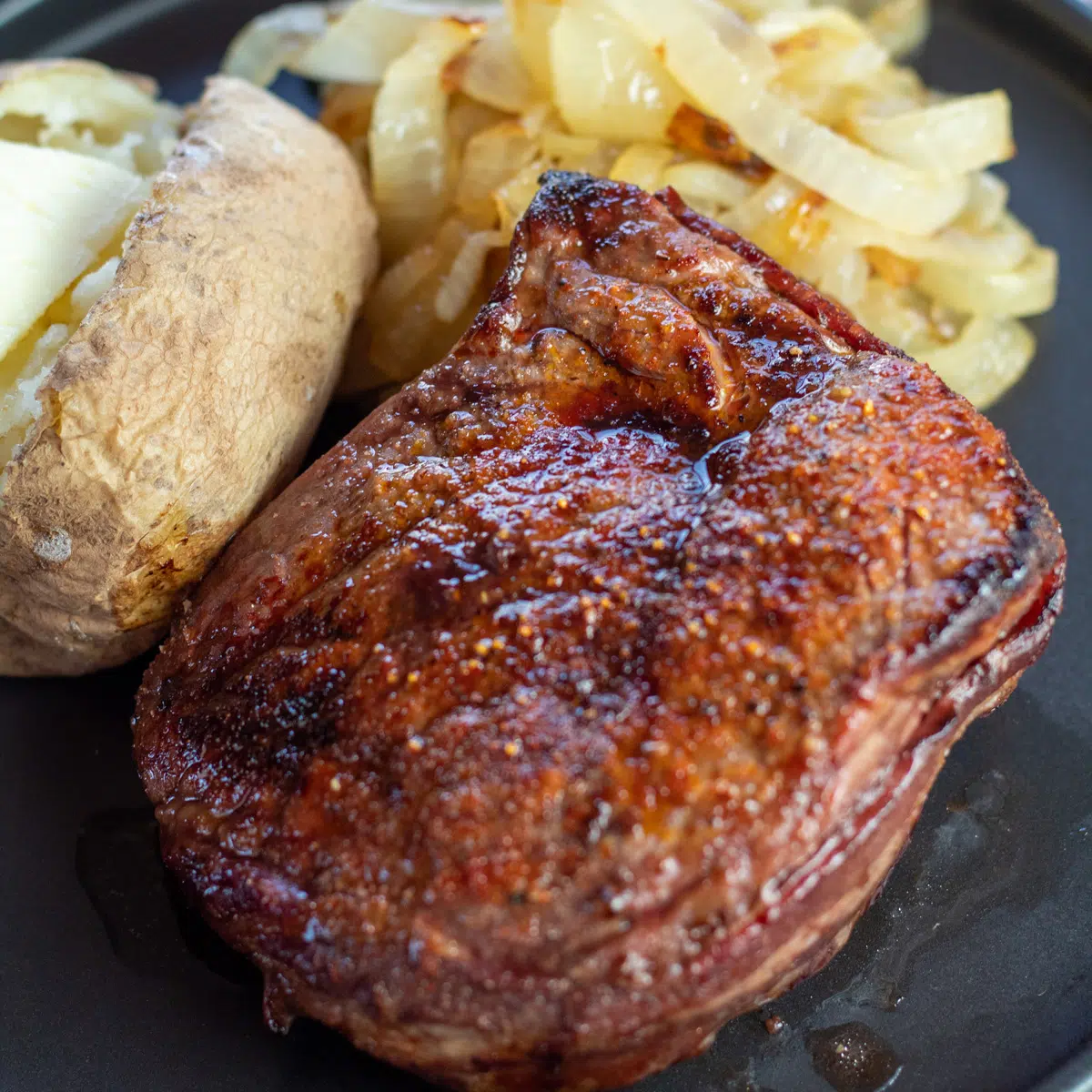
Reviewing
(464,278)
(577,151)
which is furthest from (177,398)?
(577,151)

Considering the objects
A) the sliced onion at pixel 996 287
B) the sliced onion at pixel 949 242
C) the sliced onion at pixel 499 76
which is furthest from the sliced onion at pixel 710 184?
the sliced onion at pixel 996 287

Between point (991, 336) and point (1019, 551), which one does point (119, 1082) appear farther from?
point (991, 336)

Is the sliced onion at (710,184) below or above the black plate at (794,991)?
above

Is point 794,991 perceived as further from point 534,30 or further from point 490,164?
point 534,30

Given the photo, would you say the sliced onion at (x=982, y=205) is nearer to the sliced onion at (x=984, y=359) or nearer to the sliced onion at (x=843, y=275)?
the sliced onion at (x=984, y=359)

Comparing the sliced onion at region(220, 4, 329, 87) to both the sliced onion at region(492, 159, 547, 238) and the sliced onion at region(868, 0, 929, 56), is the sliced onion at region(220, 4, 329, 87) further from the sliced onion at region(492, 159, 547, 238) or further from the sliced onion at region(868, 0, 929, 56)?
the sliced onion at region(868, 0, 929, 56)

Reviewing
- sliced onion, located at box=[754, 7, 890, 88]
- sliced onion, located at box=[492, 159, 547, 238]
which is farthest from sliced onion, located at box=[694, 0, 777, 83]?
sliced onion, located at box=[492, 159, 547, 238]
